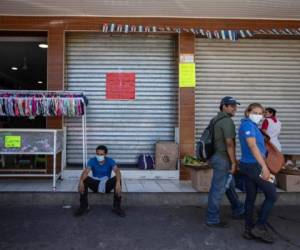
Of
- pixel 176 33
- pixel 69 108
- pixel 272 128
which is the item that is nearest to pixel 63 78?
pixel 69 108

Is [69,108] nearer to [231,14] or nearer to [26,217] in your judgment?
[26,217]

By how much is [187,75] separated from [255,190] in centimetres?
419

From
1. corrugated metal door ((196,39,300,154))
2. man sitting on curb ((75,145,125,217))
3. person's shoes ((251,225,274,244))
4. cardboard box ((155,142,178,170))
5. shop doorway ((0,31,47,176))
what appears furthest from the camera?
corrugated metal door ((196,39,300,154))

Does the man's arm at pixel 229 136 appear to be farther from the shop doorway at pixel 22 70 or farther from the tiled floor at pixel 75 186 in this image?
the shop doorway at pixel 22 70

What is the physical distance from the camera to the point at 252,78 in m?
9.80

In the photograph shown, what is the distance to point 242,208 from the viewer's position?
6766 mm

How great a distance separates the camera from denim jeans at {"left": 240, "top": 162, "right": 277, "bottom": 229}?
18.0ft

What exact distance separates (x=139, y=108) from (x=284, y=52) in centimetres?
360

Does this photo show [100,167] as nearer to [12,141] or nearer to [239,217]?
[12,141]

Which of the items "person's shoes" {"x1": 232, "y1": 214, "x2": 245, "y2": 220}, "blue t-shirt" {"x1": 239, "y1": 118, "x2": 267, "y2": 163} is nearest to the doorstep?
"person's shoes" {"x1": 232, "y1": 214, "x2": 245, "y2": 220}

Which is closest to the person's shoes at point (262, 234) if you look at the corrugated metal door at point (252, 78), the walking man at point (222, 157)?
the walking man at point (222, 157)

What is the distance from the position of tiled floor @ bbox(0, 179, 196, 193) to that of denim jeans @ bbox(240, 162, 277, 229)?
2407 mm

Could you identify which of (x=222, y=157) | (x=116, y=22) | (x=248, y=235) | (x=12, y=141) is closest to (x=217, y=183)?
(x=222, y=157)

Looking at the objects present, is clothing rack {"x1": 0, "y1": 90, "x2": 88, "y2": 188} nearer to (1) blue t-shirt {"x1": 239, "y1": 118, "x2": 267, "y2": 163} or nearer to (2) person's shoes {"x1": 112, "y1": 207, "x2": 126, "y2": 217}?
(2) person's shoes {"x1": 112, "y1": 207, "x2": 126, "y2": 217}
